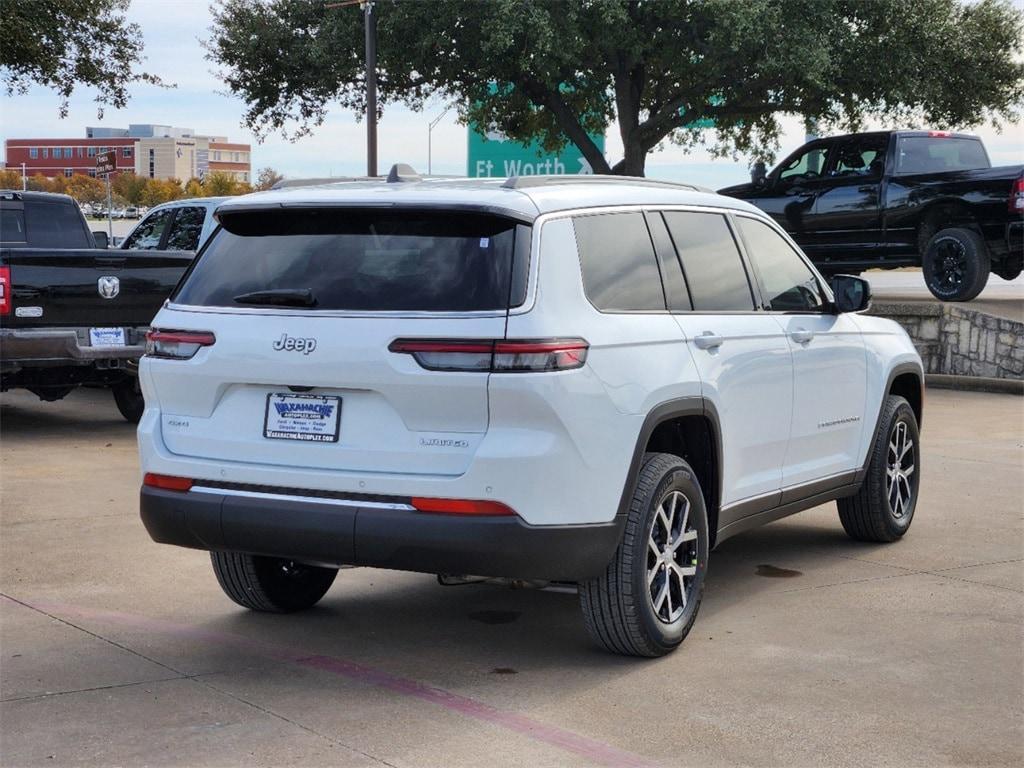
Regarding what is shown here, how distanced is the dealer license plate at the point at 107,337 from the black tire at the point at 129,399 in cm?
132

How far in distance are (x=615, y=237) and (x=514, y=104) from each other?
2444 centimetres

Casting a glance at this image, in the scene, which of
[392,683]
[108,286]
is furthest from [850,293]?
[108,286]

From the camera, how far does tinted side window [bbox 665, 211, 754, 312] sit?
241 inches

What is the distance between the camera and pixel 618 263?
5.62 meters

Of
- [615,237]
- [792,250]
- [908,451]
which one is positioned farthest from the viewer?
[908,451]

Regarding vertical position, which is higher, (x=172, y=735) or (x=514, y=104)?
(x=514, y=104)

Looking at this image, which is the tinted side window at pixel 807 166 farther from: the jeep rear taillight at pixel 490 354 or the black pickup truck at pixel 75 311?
the jeep rear taillight at pixel 490 354

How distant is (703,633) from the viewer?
6.02m

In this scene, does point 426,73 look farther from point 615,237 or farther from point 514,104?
point 615,237

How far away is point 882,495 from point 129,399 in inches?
303

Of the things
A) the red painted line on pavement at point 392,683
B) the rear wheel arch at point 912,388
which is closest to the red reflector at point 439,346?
the red painted line on pavement at point 392,683

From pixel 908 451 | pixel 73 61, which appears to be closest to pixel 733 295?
pixel 908 451

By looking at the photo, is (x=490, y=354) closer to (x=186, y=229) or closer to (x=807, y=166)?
(x=186, y=229)

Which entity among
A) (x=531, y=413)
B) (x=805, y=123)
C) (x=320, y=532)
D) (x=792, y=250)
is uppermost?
(x=805, y=123)
